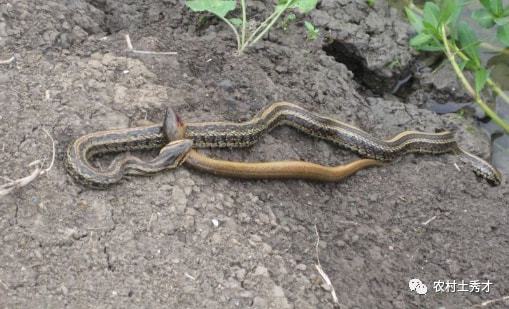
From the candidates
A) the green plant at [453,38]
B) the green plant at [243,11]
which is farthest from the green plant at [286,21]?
the green plant at [453,38]

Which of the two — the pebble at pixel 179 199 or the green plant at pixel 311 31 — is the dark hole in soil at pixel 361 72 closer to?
the green plant at pixel 311 31

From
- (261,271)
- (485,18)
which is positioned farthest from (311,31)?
(261,271)

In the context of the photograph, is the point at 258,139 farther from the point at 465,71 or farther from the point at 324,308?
the point at 465,71

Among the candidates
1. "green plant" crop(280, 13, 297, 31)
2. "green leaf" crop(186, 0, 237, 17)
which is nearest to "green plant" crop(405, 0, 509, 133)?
"green plant" crop(280, 13, 297, 31)

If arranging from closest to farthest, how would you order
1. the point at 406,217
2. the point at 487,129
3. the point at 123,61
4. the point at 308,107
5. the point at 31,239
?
the point at 31,239 < the point at 406,217 < the point at 123,61 < the point at 308,107 < the point at 487,129

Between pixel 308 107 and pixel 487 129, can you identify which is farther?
pixel 487 129

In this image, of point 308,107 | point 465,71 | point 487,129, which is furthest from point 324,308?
point 465,71
